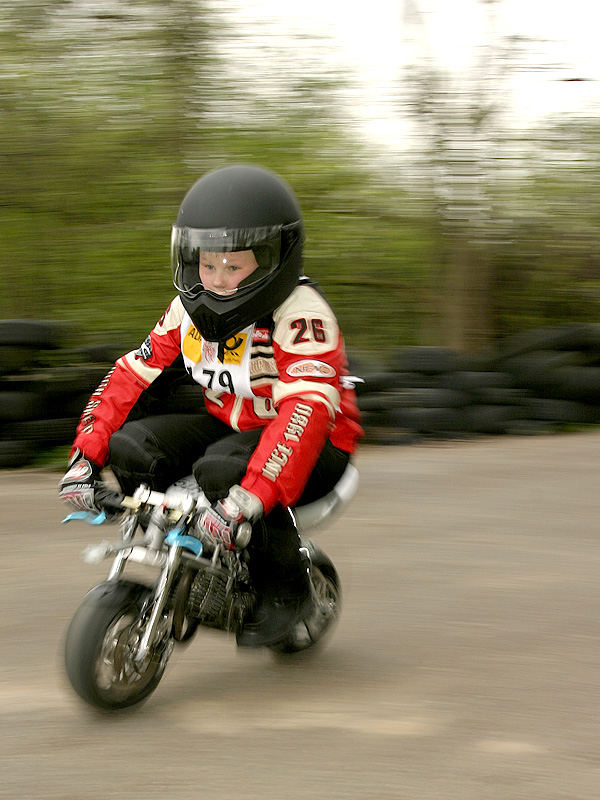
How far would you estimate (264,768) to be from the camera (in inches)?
106

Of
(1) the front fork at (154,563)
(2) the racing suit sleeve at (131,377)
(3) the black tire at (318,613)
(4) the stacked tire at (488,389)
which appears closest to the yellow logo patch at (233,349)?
(2) the racing suit sleeve at (131,377)

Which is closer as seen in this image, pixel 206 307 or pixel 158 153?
pixel 206 307

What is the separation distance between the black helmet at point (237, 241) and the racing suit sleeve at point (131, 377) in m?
0.27

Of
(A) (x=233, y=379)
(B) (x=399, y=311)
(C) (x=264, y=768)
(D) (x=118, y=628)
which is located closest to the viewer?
(C) (x=264, y=768)

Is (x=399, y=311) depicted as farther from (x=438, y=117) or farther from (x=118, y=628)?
(x=118, y=628)

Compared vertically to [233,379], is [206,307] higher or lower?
higher

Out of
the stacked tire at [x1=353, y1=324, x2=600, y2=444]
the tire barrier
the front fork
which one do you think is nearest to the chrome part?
the front fork

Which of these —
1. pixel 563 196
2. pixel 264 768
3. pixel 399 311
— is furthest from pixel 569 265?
pixel 264 768

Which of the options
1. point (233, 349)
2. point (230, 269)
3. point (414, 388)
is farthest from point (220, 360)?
point (414, 388)

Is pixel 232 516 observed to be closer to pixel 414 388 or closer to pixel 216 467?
pixel 216 467

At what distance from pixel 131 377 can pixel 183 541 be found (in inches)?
24.9

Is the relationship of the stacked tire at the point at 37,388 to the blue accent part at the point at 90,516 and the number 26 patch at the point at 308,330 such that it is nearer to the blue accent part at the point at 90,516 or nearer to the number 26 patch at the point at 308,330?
the blue accent part at the point at 90,516

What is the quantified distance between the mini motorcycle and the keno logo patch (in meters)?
0.43

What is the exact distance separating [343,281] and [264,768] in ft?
21.6
